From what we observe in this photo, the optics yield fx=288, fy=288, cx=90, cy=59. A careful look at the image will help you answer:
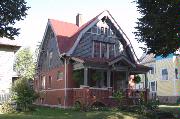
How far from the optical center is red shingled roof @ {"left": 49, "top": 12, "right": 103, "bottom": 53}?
101 ft

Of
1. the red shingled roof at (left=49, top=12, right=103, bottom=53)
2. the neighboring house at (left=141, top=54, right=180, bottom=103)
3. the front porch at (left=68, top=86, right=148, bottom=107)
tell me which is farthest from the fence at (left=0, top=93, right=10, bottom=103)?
the neighboring house at (left=141, top=54, right=180, bottom=103)

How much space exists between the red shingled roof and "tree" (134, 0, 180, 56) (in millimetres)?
9130

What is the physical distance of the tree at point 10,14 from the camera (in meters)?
14.9

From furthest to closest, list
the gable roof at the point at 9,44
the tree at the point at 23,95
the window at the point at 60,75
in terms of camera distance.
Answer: the window at the point at 60,75 < the gable roof at the point at 9,44 < the tree at the point at 23,95

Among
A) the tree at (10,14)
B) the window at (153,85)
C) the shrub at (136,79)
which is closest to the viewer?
the tree at (10,14)

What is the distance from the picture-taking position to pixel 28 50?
86.6 m

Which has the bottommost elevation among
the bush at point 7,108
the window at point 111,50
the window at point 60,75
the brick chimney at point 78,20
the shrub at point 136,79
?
the bush at point 7,108

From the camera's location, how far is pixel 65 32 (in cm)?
3391

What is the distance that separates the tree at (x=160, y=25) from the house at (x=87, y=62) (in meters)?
6.09

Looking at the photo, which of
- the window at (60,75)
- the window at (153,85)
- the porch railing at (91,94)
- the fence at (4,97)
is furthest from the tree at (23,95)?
the window at (153,85)

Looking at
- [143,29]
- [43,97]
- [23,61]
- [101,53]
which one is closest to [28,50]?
[23,61]

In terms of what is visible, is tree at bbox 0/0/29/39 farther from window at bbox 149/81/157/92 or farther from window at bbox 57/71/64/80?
window at bbox 149/81/157/92

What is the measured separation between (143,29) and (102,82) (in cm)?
1019

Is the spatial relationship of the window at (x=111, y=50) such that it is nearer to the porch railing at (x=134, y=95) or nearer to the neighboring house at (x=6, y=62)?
the porch railing at (x=134, y=95)
